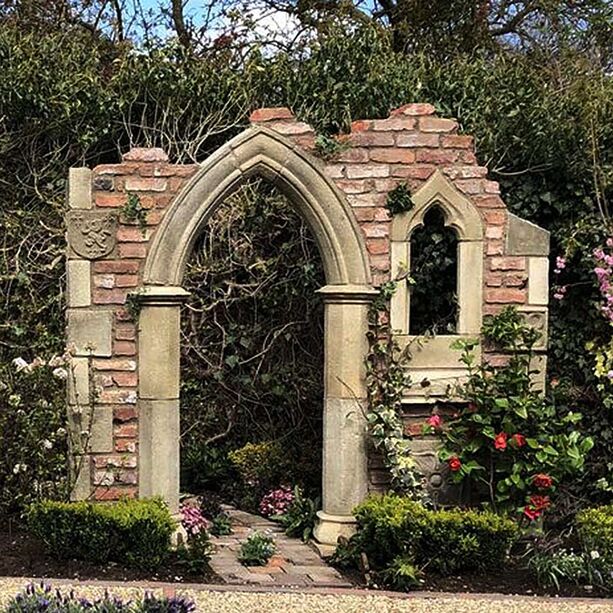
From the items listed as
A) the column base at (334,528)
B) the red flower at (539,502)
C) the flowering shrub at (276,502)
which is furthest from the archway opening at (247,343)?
the red flower at (539,502)

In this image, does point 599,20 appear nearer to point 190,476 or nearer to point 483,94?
point 483,94

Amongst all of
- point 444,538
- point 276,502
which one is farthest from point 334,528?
point 276,502

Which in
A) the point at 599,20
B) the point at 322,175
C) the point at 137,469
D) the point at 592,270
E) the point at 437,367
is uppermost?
the point at 599,20

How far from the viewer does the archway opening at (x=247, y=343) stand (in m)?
6.89

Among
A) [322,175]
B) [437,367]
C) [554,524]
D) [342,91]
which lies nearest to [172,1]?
[342,91]

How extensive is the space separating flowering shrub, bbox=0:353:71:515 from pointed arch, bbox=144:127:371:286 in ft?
3.21

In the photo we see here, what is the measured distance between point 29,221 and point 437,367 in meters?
3.41

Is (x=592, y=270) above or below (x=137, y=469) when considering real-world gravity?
above

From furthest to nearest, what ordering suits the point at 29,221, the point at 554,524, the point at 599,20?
the point at 599,20 < the point at 29,221 < the point at 554,524

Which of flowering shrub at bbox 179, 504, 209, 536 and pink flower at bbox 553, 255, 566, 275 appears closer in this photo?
flowering shrub at bbox 179, 504, 209, 536

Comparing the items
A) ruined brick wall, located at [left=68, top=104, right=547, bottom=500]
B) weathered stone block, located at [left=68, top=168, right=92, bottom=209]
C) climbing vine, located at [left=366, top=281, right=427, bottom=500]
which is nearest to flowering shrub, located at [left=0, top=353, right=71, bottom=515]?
ruined brick wall, located at [left=68, top=104, right=547, bottom=500]

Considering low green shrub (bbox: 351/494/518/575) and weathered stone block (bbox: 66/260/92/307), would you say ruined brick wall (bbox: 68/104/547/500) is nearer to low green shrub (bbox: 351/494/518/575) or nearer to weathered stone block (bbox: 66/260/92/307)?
weathered stone block (bbox: 66/260/92/307)

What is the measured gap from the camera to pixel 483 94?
6.82 metres

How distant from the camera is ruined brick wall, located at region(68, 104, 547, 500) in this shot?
16.9ft
